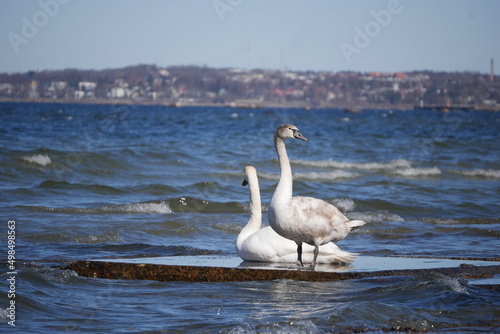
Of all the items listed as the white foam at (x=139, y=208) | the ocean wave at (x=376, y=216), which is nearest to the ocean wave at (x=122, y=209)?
the white foam at (x=139, y=208)

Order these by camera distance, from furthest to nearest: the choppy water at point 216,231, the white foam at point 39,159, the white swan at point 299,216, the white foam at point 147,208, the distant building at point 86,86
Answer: the distant building at point 86,86, the white foam at point 39,159, the white foam at point 147,208, the white swan at point 299,216, the choppy water at point 216,231

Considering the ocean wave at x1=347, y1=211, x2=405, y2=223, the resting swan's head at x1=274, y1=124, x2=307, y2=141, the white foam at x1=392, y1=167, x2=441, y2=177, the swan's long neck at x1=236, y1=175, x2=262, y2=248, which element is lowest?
the ocean wave at x1=347, y1=211, x2=405, y2=223

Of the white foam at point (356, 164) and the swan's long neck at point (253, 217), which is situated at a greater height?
the swan's long neck at point (253, 217)

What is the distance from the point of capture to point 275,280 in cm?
771

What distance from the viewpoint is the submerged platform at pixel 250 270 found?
7699 mm

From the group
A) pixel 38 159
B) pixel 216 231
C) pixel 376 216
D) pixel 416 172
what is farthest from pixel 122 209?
pixel 416 172

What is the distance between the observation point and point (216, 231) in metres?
13.5

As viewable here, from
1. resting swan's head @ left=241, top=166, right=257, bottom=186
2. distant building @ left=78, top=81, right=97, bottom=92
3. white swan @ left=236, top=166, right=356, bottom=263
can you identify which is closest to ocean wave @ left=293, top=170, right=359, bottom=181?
resting swan's head @ left=241, top=166, right=257, bottom=186

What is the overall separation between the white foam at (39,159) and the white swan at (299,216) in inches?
683

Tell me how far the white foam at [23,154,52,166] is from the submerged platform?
16.4 m

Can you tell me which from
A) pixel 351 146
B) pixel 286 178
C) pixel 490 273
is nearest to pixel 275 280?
pixel 286 178

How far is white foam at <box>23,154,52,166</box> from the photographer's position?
943 inches

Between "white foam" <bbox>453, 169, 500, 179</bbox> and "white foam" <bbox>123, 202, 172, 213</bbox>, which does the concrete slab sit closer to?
"white foam" <bbox>123, 202, 172, 213</bbox>

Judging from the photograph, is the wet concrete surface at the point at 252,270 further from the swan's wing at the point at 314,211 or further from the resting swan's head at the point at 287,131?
the resting swan's head at the point at 287,131
